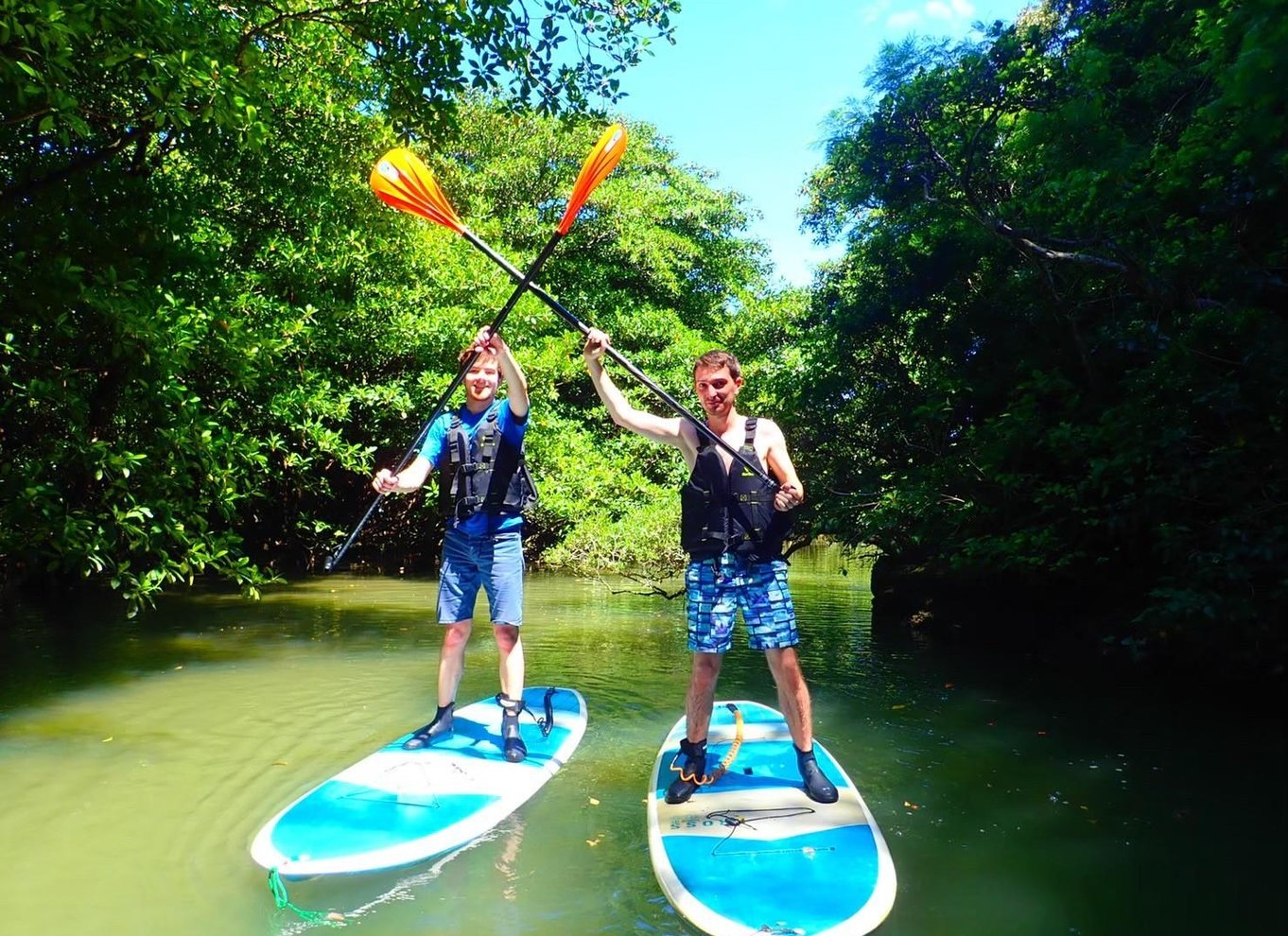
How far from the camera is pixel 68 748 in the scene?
163 inches

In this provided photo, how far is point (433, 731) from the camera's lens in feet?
13.0

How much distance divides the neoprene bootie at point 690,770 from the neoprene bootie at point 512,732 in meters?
0.79

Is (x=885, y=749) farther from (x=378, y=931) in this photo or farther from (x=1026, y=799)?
(x=378, y=931)

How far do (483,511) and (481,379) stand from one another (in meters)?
0.63

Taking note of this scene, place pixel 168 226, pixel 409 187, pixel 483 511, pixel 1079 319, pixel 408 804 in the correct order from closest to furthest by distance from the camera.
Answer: pixel 408 804, pixel 483 511, pixel 409 187, pixel 168 226, pixel 1079 319

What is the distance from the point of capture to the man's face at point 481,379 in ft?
12.5

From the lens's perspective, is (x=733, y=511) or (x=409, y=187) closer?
(x=733, y=511)

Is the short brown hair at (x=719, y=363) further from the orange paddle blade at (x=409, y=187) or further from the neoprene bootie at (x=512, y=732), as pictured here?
the neoprene bootie at (x=512, y=732)

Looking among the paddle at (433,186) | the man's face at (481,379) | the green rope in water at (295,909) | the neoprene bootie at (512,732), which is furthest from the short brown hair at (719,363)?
the green rope in water at (295,909)

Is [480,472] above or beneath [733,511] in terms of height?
above

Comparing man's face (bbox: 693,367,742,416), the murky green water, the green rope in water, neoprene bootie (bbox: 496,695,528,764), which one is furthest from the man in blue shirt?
the green rope in water

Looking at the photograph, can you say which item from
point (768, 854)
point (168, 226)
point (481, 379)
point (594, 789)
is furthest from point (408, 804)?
point (168, 226)

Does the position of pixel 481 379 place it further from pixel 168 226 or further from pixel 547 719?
pixel 168 226

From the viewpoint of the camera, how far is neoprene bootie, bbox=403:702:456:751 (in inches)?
151
